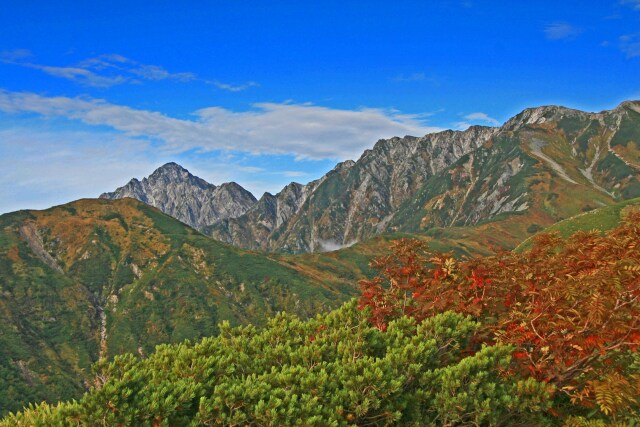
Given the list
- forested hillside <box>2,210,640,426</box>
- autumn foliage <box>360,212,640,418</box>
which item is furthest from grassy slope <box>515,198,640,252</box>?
forested hillside <box>2,210,640,426</box>

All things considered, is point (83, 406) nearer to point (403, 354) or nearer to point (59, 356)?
point (403, 354)

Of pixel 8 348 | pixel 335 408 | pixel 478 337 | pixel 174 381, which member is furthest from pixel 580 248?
pixel 8 348

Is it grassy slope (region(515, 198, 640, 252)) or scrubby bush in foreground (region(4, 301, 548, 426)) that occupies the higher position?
grassy slope (region(515, 198, 640, 252))

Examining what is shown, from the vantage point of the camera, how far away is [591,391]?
Result: 15.2 metres

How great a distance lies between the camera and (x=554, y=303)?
14.8 meters

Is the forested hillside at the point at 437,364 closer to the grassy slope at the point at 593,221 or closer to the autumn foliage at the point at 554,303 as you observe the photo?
the autumn foliage at the point at 554,303

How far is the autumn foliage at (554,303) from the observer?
44.8 feet

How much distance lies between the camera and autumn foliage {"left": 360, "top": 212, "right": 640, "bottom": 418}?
13648 millimetres

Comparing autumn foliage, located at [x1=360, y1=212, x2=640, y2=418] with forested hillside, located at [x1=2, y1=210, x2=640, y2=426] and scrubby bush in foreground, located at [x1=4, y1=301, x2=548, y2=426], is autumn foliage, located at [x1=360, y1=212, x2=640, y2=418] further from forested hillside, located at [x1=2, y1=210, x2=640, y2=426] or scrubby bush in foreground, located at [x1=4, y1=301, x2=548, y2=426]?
scrubby bush in foreground, located at [x1=4, y1=301, x2=548, y2=426]

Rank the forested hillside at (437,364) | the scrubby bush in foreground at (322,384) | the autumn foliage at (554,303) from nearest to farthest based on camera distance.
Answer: the scrubby bush in foreground at (322,384)
the forested hillside at (437,364)
the autumn foliage at (554,303)

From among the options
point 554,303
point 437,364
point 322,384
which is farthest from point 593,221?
point 322,384

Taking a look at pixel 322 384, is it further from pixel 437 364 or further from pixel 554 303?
pixel 554 303

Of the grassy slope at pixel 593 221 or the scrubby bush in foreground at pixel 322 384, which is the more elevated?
the grassy slope at pixel 593 221

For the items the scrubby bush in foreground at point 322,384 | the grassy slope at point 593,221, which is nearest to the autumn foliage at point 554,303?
the scrubby bush in foreground at point 322,384
